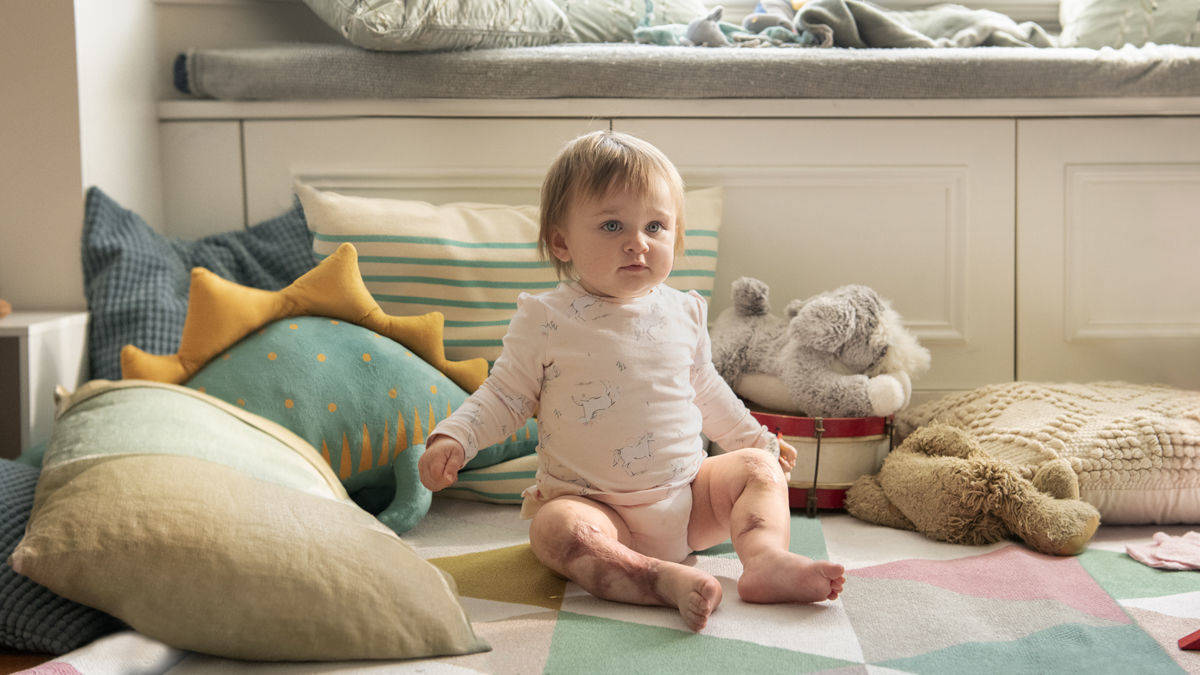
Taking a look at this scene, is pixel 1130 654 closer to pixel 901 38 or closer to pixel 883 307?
pixel 883 307

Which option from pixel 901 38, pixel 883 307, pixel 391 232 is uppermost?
pixel 901 38

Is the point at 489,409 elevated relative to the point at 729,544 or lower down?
elevated

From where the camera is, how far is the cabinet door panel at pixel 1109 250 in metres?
1.81

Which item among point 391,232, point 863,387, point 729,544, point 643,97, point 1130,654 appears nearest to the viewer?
point 1130,654

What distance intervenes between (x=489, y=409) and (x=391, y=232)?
556 millimetres

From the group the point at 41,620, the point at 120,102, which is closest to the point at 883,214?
the point at 120,102

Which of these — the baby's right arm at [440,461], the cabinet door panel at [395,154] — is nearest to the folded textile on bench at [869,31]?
the cabinet door panel at [395,154]

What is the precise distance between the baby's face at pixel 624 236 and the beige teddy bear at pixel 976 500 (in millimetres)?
491

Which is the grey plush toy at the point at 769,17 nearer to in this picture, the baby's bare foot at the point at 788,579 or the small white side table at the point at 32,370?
the baby's bare foot at the point at 788,579

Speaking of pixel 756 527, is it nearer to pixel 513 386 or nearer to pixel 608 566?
pixel 608 566

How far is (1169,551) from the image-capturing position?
1.21 meters

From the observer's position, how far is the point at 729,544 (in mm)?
1279

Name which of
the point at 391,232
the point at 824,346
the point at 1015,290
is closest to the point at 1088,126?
the point at 1015,290

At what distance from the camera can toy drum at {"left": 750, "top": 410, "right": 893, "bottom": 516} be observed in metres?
1.46
